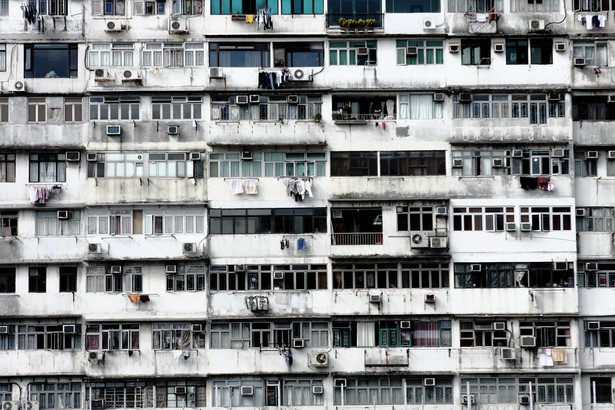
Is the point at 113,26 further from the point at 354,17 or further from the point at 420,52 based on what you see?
the point at 420,52

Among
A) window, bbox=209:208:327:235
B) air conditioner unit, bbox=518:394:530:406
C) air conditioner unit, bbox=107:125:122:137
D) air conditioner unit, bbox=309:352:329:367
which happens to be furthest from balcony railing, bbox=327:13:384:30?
air conditioner unit, bbox=518:394:530:406

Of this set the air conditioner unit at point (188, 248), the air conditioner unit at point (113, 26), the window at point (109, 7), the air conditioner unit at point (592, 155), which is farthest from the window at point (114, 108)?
the air conditioner unit at point (592, 155)

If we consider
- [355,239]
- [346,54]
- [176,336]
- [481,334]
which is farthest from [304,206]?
[481,334]

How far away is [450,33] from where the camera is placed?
26938 mm

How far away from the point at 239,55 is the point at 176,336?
728 centimetres

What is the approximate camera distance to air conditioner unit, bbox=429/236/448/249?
85.8 ft

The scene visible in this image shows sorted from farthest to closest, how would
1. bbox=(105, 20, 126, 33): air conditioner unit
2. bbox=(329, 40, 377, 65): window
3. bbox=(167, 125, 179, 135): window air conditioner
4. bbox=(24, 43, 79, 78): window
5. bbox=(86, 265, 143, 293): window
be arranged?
bbox=(24, 43, 79, 78): window < bbox=(329, 40, 377, 65): window < bbox=(105, 20, 126, 33): air conditioner unit < bbox=(167, 125, 179, 135): window air conditioner < bbox=(86, 265, 143, 293): window

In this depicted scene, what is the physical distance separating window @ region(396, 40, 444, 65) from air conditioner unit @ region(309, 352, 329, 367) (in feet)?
25.0

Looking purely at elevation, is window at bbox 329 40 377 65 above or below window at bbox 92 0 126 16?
below

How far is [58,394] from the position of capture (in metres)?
26.4

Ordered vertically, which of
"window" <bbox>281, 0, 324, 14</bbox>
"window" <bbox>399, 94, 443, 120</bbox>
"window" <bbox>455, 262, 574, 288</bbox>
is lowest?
"window" <bbox>455, 262, 574, 288</bbox>

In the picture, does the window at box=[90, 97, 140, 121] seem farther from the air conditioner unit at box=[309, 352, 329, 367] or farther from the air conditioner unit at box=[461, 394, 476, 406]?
the air conditioner unit at box=[461, 394, 476, 406]

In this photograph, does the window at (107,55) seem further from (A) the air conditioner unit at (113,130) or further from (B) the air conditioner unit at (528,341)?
(B) the air conditioner unit at (528,341)

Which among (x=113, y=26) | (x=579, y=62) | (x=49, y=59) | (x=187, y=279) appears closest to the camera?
(x=187, y=279)
